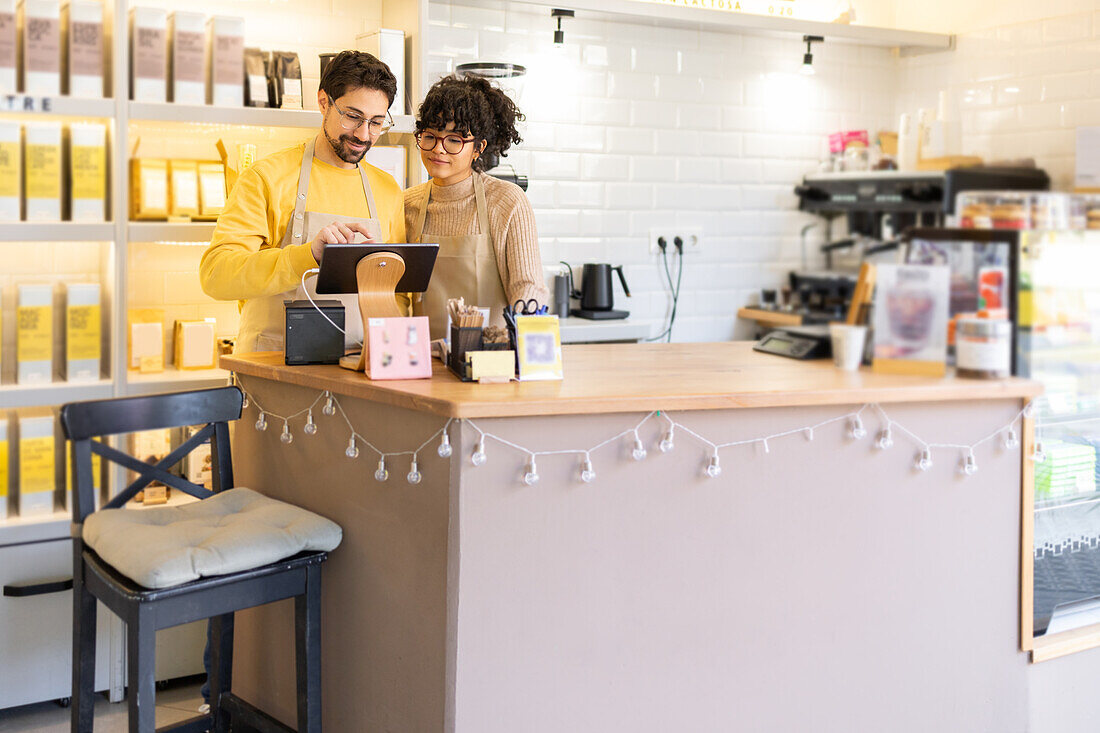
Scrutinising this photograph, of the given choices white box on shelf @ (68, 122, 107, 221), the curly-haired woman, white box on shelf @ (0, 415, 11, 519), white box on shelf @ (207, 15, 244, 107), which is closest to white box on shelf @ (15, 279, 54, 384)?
white box on shelf @ (0, 415, 11, 519)

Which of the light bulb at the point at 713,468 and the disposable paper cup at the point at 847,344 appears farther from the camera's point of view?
the light bulb at the point at 713,468

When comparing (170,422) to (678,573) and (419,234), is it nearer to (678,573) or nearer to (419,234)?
(419,234)

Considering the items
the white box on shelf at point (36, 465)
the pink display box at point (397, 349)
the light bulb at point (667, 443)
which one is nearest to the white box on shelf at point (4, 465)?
the white box on shelf at point (36, 465)

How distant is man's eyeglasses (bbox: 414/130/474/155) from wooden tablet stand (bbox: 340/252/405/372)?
2.05 feet

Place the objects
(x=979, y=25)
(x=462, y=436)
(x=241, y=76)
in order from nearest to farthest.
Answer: (x=979, y=25), (x=462, y=436), (x=241, y=76)

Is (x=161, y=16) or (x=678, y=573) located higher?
(x=161, y=16)

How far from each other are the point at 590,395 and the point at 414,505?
0.42 m

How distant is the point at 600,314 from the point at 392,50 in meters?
1.39

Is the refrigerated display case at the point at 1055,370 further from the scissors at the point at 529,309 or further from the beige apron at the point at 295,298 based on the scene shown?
the beige apron at the point at 295,298

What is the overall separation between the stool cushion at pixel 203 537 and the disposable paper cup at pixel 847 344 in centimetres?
110

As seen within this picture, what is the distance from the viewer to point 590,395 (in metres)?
2.08

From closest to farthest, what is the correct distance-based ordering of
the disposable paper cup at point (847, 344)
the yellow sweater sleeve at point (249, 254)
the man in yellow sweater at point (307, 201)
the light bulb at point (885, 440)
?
the disposable paper cup at point (847, 344)
the light bulb at point (885, 440)
the yellow sweater sleeve at point (249, 254)
the man in yellow sweater at point (307, 201)

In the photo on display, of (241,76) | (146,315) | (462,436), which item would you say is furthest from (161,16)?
(462,436)

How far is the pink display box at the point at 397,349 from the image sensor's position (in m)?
2.25
